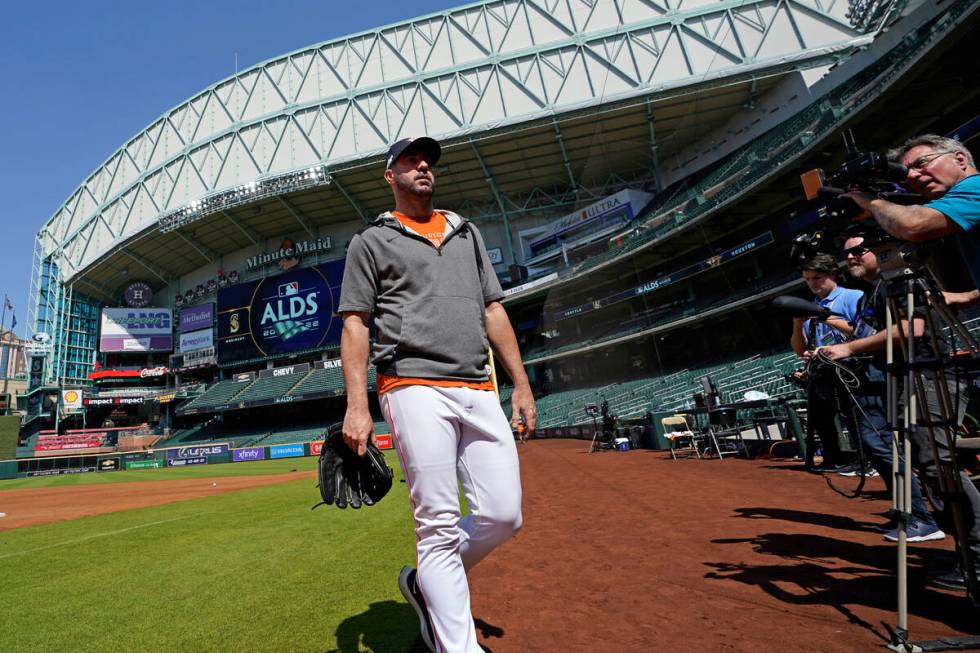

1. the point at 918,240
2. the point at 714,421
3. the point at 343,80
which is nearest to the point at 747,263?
the point at 714,421

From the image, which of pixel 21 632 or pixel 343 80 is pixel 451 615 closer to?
pixel 21 632

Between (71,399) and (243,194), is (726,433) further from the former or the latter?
(71,399)

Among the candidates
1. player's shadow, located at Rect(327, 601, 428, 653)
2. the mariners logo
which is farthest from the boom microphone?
the mariners logo

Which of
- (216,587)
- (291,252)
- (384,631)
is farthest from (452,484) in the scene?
(291,252)

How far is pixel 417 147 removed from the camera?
229 cm

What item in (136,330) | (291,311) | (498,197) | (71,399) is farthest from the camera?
(136,330)

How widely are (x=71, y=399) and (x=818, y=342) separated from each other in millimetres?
59119

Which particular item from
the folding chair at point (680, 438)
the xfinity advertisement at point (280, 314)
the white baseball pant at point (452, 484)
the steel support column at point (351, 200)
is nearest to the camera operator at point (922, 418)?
the white baseball pant at point (452, 484)

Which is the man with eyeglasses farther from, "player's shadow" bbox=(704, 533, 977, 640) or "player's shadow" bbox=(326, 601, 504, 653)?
"player's shadow" bbox=(326, 601, 504, 653)

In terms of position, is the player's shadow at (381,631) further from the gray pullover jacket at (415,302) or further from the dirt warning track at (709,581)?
the gray pullover jacket at (415,302)

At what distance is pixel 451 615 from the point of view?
5.89 ft

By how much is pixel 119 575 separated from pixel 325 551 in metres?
1.67

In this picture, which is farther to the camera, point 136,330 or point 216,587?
point 136,330

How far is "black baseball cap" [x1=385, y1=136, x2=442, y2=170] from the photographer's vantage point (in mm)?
2229
